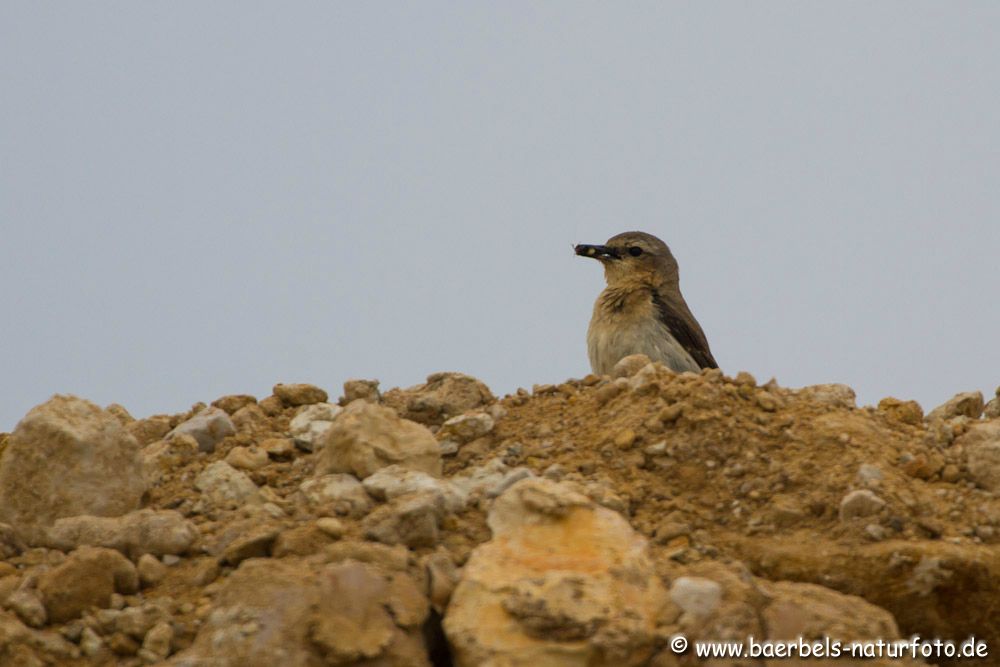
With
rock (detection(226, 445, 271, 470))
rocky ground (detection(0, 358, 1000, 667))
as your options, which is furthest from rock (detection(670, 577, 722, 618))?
rock (detection(226, 445, 271, 470))

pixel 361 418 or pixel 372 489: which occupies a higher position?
pixel 361 418

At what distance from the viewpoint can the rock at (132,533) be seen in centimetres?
554

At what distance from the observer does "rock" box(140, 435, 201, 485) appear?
261 inches

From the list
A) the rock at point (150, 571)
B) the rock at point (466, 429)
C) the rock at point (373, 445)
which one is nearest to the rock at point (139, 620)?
the rock at point (150, 571)

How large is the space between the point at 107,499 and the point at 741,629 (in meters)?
2.88

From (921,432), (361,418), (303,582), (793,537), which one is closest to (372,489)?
(361,418)

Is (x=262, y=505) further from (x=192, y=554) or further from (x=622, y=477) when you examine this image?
(x=622, y=477)

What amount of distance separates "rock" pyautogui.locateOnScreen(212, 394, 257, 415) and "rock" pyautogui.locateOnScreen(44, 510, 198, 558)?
6.02 feet

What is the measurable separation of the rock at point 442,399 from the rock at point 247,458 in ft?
3.13

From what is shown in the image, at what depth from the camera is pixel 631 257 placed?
42.1ft

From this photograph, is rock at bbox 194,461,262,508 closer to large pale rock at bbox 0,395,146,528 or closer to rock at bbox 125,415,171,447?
large pale rock at bbox 0,395,146,528

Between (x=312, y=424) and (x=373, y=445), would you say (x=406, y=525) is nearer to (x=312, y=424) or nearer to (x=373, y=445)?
(x=373, y=445)

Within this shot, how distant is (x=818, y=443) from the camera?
646 cm

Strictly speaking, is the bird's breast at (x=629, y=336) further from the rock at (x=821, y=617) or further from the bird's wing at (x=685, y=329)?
the rock at (x=821, y=617)
